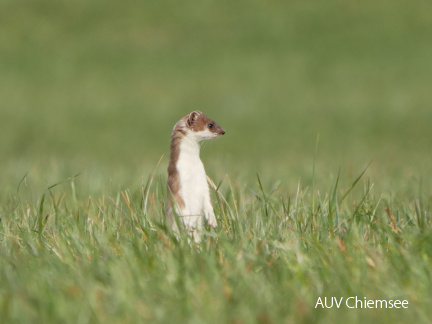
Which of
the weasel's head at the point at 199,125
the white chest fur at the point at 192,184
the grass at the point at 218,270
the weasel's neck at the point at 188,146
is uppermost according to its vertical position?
the weasel's head at the point at 199,125

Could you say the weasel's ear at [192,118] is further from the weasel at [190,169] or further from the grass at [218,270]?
the grass at [218,270]

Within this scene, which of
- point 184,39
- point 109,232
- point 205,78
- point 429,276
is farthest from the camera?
point 184,39

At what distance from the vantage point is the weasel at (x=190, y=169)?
4699 millimetres

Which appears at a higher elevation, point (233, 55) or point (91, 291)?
point (233, 55)

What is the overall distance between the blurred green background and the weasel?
9354 mm

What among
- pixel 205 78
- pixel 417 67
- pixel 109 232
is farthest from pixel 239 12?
pixel 109 232

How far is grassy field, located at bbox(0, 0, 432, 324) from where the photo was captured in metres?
3.17

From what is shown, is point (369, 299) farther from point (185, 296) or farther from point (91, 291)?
point (91, 291)

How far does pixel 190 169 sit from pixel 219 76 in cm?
1604

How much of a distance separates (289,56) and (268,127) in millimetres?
4746

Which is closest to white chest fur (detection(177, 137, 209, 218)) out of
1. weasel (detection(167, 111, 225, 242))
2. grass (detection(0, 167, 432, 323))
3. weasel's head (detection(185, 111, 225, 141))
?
weasel (detection(167, 111, 225, 242))

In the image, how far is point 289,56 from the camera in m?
21.6

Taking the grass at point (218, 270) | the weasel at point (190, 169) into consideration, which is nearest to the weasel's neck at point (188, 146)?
the weasel at point (190, 169)

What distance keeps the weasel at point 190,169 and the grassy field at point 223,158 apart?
0.15 meters
